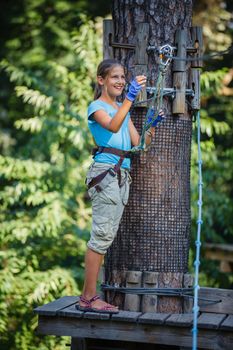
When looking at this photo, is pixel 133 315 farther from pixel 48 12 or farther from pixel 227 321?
pixel 48 12

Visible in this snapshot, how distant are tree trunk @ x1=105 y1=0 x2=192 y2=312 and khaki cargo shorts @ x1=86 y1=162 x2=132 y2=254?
0.79 ft

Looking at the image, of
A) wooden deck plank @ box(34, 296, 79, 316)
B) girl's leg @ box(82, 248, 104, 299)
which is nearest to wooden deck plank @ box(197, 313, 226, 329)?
girl's leg @ box(82, 248, 104, 299)

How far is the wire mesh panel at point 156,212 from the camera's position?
5039 millimetres

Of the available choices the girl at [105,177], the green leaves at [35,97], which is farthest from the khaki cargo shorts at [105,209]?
the green leaves at [35,97]

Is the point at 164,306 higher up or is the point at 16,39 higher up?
the point at 16,39

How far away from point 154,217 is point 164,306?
561 millimetres

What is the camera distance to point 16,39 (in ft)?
47.9

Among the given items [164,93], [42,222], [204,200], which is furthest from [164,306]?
[204,200]

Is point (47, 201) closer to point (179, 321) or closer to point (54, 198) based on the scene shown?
point (54, 198)

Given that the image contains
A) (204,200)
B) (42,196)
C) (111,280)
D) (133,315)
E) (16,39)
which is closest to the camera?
(133,315)

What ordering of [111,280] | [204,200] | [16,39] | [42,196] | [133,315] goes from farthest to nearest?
[16,39] < [204,200] < [42,196] < [111,280] < [133,315]

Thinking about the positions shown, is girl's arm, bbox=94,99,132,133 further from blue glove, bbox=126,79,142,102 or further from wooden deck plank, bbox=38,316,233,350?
wooden deck plank, bbox=38,316,233,350

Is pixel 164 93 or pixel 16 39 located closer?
pixel 164 93

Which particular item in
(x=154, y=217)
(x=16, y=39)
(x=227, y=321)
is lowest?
(x=227, y=321)
